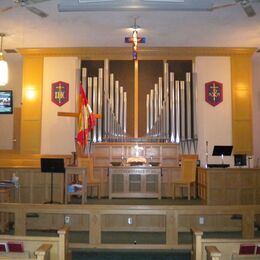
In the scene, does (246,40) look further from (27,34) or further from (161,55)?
(27,34)

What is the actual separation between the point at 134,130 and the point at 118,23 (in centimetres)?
287

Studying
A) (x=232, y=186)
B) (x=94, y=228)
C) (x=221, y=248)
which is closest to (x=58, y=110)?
(x=232, y=186)

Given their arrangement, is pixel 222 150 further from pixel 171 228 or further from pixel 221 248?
pixel 221 248

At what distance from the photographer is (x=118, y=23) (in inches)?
319

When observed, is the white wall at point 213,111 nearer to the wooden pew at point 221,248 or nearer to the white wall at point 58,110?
the white wall at point 58,110

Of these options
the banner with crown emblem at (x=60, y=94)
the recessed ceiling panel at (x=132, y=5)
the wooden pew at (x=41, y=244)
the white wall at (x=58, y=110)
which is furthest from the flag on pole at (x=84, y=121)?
the wooden pew at (x=41, y=244)

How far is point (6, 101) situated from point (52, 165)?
5.84 metres

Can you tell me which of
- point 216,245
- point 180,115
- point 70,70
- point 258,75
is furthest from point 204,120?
point 216,245

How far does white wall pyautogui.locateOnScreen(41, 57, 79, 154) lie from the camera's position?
9852mm

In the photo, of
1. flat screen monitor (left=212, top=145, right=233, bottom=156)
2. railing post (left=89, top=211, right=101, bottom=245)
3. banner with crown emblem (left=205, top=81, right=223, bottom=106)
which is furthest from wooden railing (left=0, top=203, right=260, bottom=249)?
banner with crown emblem (left=205, top=81, right=223, bottom=106)

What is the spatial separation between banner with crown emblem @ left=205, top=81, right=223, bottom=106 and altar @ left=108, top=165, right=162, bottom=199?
2777 mm

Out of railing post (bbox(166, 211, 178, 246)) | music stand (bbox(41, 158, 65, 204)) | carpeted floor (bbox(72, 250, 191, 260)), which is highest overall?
music stand (bbox(41, 158, 65, 204))

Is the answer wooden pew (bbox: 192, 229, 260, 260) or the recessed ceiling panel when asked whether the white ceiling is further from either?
wooden pew (bbox: 192, 229, 260, 260)

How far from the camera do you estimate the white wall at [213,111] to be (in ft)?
31.9
